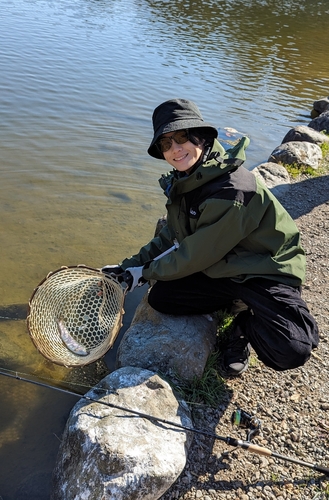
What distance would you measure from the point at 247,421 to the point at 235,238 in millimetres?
1248

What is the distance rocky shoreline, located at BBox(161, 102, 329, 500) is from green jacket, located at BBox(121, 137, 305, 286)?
0.84 m

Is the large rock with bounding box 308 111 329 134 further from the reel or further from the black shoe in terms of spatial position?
the reel

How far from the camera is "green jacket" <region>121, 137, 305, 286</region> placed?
3.17 meters

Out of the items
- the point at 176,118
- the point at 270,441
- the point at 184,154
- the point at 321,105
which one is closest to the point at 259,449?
the point at 270,441

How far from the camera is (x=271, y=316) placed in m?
3.23

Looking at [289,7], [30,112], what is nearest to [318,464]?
[30,112]

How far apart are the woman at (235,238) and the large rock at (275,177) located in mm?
3753

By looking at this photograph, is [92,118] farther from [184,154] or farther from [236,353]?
[236,353]

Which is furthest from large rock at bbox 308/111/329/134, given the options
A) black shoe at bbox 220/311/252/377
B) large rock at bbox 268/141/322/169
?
black shoe at bbox 220/311/252/377

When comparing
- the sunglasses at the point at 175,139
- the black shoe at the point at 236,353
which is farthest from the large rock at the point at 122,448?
the sunglasses at the point at 175,139

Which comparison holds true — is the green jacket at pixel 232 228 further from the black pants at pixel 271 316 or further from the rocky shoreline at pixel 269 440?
the rocky shoreline at pixel 269 440

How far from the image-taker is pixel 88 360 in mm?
3451

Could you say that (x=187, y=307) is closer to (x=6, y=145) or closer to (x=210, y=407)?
(x=210, y=407)

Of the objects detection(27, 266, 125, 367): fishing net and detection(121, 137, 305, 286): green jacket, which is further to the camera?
→ detection(27, 266, 125, 367): fishing net
